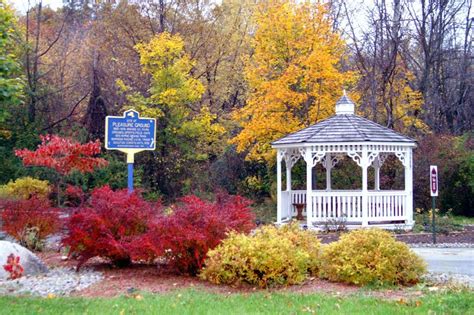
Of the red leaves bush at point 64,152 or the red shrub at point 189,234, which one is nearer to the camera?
the red shrub at point 189,234

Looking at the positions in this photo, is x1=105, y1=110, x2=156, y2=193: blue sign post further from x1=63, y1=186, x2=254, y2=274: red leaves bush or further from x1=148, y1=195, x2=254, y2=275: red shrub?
x1=148, y1=195, x2=254, y2=275: red shrub

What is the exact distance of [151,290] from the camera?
27.1 ft

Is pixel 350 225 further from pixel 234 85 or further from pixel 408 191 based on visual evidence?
pixel 234 85

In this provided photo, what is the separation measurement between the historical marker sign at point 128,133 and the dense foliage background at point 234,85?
6.44 m

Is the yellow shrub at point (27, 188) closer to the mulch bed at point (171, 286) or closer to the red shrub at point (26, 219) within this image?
the red shrub at point (26, 219)

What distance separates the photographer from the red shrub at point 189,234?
892 cm

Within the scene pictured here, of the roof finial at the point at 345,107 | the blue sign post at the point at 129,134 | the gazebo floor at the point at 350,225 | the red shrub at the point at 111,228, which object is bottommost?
the gazebo floor at the point at 350,225

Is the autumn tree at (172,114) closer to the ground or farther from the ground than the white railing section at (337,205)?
farther from the ground

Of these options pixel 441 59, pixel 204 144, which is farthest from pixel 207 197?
pixel 441 59

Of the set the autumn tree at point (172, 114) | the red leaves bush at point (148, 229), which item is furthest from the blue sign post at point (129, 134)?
the autumn tree at point (172, 114)

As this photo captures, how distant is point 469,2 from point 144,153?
60.7 feet

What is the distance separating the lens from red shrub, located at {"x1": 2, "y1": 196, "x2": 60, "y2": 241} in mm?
Result: 12234

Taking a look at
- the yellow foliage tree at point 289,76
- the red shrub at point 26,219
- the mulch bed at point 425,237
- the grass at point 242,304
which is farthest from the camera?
the yellow foliage tree at point 289,76

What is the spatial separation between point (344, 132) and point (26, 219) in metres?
9.52
